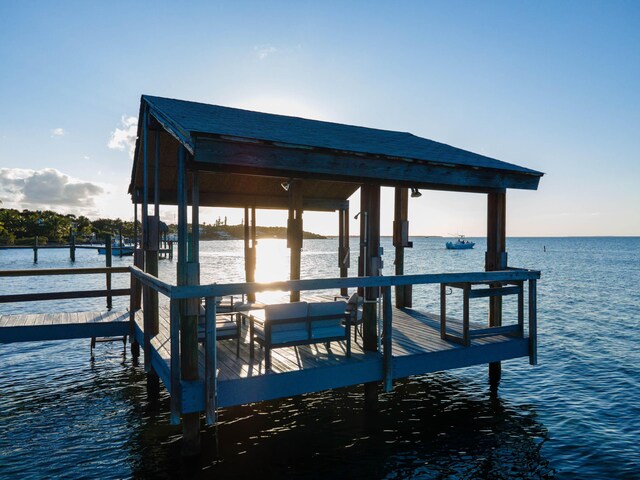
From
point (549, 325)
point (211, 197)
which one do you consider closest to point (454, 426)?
point (211, 197)

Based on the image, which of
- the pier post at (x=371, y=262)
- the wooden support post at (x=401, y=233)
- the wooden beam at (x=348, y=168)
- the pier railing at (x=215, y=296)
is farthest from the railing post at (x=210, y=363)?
the wooden support post at (x=401, y=233)

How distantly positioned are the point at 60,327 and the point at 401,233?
Answer: 26.9ft

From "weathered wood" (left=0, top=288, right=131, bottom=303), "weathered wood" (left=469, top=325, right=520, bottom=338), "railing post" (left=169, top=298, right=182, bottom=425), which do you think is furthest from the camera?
"weathered wood" (left=0, top=288, right=131, bottom=303)

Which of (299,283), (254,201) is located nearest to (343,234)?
(254,201)

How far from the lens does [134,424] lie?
7496 millimetres

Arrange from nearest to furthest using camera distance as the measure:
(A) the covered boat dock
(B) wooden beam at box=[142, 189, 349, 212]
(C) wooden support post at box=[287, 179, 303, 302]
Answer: (A) the covered boat dock → (C) wooden support post at box=[287, 179, 303, 302] → (B) wooden beam at box=[142, 189, 349, 212]

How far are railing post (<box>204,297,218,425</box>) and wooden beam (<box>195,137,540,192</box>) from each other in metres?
1.84

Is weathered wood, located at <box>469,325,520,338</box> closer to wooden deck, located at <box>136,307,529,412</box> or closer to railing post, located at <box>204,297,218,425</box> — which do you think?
wooden deck, located at <box>136,307,529,412</box>

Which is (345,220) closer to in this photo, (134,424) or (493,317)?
(493,317)

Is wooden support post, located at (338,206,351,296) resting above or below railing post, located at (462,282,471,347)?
above

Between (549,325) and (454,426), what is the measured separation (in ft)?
49.6

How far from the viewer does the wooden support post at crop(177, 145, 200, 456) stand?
5414 mm

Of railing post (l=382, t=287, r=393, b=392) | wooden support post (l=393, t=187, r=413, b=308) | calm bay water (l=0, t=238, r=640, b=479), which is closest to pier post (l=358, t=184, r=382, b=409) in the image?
railing post (l=382, t=287, r=393, b=392)

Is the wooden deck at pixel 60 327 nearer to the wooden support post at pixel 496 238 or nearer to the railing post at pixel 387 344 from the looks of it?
the railing post at pixel 387 344
